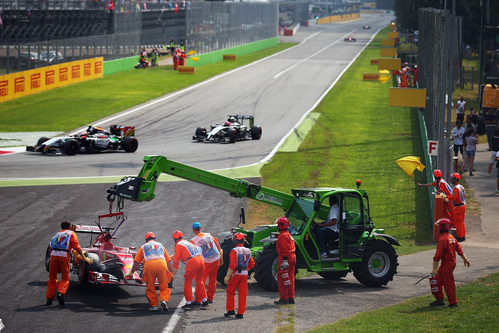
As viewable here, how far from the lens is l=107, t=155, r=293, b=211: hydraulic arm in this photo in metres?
14.2

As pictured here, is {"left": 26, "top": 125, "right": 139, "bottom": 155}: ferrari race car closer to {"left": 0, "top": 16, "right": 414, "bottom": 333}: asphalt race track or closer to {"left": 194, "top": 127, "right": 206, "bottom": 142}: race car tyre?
{"left": 0, "top": 16, "right": 414, "bottom": 333}: asphalt race track

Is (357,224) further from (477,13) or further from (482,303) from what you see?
(477,13)

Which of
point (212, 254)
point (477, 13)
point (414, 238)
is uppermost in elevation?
point (477, 13)

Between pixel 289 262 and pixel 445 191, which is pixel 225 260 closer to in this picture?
pixel 289 262

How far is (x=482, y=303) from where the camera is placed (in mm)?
13805

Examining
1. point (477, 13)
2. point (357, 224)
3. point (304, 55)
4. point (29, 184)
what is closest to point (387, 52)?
point (477, 13)

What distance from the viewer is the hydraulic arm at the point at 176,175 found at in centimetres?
1424

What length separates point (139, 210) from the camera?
875 inches

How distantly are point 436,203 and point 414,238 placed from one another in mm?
1192

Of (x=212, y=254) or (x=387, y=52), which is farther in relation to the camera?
(x=387, y=52)

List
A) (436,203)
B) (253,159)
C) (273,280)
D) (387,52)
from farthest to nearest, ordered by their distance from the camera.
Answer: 1. (387,52)
2. (253,159)
3. (436,203)
4. (273,280)

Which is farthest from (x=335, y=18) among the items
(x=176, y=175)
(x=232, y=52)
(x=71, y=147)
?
(x=176, y=175)

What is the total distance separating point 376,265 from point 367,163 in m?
15.1

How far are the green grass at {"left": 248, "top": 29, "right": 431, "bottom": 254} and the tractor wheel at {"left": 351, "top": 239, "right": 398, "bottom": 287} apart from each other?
10.8 feet
